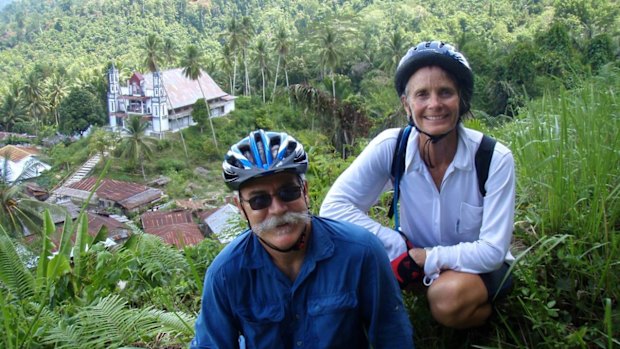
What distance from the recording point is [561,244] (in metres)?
2.52

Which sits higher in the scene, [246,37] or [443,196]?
[443,196]

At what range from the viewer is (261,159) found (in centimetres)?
170

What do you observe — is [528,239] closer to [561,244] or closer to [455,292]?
[561,244]

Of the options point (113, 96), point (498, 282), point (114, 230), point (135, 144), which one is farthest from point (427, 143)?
point (113, 96)

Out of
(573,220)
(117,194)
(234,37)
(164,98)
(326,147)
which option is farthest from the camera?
(234,37)

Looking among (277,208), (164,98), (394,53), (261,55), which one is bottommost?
(164,98)

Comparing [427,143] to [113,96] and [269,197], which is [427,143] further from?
[113,96]

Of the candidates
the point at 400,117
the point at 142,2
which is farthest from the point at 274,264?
the point at 142,2

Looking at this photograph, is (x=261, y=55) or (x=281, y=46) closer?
(x=281, y=46)

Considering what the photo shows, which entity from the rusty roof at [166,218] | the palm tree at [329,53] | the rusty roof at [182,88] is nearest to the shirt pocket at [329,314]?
the rusty roof at [166,218]

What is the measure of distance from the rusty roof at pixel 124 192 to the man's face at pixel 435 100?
95.8 ft

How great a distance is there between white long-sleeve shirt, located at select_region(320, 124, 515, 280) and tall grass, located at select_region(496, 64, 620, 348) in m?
0.27

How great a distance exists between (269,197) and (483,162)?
2.81 ft

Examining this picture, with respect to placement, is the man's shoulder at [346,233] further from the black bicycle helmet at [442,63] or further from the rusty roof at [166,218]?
the rusty roof at [166,218]
